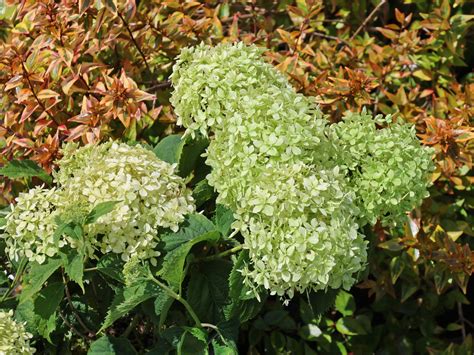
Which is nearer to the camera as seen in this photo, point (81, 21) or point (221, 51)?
point (221, 51)

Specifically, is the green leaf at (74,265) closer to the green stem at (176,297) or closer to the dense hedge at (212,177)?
the dense hedge at (212,177)

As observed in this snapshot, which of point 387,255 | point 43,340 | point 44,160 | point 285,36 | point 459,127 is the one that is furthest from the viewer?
point 387,255

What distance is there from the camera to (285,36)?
2.37 m

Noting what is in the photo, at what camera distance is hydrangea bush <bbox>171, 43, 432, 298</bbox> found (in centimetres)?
143

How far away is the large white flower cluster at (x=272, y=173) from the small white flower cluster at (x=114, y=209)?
115mm

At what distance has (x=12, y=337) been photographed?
5.31 feet

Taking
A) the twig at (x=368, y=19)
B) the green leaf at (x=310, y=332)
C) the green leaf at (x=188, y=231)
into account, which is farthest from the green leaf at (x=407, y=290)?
the green leaf at (x=188, y=231)

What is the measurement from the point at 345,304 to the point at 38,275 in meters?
1.30

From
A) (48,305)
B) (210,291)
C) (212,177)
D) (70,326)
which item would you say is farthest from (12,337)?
(212,177)

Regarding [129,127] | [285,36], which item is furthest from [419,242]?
[129,127]

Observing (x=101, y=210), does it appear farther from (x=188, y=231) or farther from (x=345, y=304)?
(x=345, y=304)

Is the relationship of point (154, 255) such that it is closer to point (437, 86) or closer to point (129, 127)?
point (129, 127)

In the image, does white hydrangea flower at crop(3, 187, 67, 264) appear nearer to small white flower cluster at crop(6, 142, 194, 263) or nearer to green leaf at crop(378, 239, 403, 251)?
small white flower cluster at crop(6, 142, 194, 263)

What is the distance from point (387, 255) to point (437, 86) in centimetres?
59
